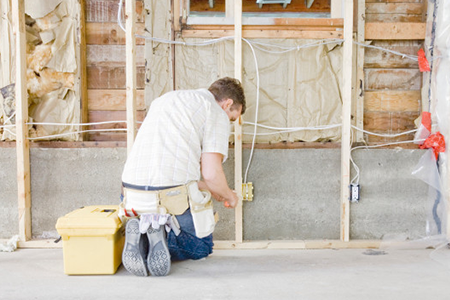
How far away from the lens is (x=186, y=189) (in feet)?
7.29

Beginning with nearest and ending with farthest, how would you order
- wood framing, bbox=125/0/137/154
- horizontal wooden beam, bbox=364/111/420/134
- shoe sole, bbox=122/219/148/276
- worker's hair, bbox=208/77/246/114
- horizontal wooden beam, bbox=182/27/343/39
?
1. shoe sole, bbox=122/219/148/276
2. worker's hair, bbox=208/77/246/114
3. wood framing, bbox=125/0/137/154
4. horizontal wooden beam, bbox=182/27/343/39
5. horizontal wooden beam, bbox=364/111/420/134

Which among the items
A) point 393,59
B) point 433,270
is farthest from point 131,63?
point 433,270

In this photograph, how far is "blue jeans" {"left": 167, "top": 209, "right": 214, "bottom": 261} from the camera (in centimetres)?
227

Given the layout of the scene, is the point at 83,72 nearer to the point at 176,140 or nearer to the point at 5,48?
the point at 5,48

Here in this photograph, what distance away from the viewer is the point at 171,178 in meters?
2.17

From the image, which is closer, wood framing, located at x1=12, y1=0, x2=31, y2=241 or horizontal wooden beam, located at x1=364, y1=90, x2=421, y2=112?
wood framing, located at x1=12, y1=0, x2=31, y2=241

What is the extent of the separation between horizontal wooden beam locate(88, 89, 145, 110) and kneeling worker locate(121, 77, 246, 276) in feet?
2.56

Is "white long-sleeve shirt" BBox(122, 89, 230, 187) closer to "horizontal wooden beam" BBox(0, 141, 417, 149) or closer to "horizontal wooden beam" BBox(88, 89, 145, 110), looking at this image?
"horizontal wooden beam" BBox(0, 141, 417, 149)

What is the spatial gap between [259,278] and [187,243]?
1.49 ft

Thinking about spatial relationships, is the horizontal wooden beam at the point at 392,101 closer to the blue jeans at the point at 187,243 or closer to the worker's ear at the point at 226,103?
the worker's ear at the point at 226,103

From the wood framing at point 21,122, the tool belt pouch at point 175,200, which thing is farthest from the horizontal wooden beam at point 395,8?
the wood framing at point 21,122

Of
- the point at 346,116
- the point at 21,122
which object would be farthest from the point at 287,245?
the point at 21,122

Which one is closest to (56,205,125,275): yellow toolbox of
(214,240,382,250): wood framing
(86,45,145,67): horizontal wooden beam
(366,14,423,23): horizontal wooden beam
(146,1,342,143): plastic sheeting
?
(214,240,382,250): wood framing

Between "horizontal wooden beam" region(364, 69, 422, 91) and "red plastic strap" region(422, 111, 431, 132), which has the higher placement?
"horizontal wooden beam" region(364, 69, 422, 91)
